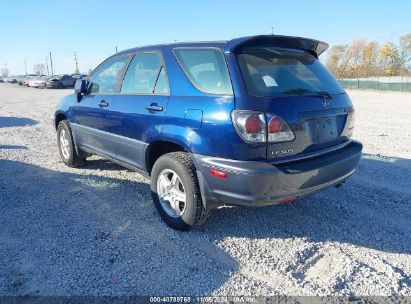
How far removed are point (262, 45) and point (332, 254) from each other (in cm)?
197

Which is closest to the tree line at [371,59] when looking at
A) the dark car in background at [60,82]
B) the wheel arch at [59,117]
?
the dark car in background at [60,82]

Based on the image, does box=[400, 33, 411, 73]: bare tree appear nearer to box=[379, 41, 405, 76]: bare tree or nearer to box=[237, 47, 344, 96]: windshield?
box=[379, 41, 405, 76]: bare tree

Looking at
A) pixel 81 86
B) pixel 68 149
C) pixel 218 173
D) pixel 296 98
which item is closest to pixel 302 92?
Result: pixel 296 98

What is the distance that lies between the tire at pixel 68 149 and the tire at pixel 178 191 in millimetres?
2312

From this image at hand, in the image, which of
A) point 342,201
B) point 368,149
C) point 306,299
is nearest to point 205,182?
point 306,299

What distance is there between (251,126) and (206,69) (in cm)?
79

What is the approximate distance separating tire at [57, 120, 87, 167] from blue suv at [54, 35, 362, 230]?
5.36 feet

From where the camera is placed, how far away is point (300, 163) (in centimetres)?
299

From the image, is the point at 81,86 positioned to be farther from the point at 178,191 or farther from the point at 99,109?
the point at 178,191

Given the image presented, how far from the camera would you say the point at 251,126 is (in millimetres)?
2775

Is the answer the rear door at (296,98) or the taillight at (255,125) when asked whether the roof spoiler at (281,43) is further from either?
the taillight at (255,125)

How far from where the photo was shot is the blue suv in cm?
282

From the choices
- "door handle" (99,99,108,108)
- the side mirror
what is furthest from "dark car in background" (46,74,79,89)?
"door handle" (99,99,108,108)

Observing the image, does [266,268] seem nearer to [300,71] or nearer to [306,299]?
[306,299]
